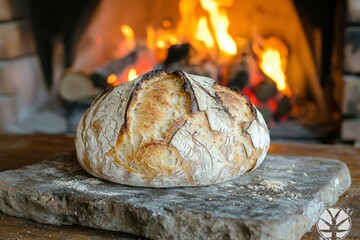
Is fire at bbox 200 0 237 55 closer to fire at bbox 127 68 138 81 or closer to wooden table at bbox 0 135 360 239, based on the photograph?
fire at bbox 127 68 138 81

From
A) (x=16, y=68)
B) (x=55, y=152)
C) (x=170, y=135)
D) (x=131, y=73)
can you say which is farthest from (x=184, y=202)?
(x=16, y=68)

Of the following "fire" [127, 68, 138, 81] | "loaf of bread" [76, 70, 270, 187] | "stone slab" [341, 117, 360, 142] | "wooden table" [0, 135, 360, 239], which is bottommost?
"stone slab" [341, 117, 360, 142]

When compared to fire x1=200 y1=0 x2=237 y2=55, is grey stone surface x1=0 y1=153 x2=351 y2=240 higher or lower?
lower

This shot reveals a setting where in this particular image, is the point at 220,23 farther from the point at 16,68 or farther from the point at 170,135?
the point at 170,135

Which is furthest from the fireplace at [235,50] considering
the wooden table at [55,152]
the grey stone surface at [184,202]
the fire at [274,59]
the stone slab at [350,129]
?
the grey stone surface at [184,202]

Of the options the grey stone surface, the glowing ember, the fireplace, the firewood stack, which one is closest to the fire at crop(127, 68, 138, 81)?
the fireplace

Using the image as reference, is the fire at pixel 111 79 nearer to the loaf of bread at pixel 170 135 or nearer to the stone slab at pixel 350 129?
the stone slab at pixel 350 129
